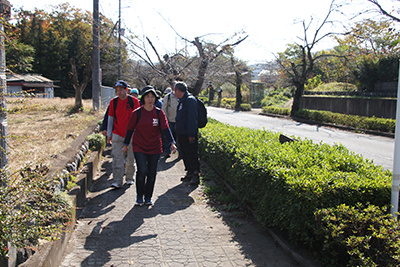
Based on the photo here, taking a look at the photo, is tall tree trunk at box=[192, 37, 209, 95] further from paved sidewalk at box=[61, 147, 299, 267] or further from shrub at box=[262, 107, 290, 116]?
shrub at box=[262, 107, 290, 116]

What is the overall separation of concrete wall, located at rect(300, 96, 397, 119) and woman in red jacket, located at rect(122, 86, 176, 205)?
19433 millimetres

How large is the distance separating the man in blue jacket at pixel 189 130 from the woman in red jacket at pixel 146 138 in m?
1.28

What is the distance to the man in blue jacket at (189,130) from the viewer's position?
691cm

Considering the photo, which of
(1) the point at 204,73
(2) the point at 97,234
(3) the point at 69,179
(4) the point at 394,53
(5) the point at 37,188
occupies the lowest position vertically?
(2) the point at 97,234

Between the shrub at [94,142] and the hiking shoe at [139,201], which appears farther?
the shrub at [94,142]

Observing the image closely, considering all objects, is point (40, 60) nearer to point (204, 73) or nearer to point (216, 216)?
point (204, 73)

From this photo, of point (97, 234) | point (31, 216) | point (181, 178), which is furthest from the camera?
point (181, 178)

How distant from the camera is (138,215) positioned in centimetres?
523

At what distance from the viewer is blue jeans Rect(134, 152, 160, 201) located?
5543 millimetres

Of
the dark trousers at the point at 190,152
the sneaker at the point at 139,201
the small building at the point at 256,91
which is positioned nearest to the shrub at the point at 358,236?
the sneaker at the point at 139,201

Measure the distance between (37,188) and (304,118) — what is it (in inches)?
998

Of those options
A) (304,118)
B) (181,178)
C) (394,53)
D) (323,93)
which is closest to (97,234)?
(181,178)

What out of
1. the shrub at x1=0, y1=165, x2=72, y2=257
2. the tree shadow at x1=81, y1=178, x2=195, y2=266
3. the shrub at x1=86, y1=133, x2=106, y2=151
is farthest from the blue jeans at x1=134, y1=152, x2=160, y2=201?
the shrub at x1=86, y1=133, x2=106, y2=151

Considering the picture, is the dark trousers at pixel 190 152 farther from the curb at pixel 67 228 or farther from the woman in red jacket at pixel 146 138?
the curb at pixel 67 228
